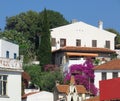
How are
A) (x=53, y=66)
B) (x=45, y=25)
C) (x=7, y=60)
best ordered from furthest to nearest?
(x=45, y=25) → (x=53, y=66) → (x=7, y=60)

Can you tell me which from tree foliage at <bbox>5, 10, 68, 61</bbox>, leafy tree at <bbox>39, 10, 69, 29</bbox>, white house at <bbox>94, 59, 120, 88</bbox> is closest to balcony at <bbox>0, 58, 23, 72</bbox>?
white house at <bbox>94, 59, 120, 88</bbox>

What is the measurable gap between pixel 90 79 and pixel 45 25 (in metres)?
18.9

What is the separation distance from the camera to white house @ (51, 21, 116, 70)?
4011 inches

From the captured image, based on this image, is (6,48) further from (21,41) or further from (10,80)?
(21,41)

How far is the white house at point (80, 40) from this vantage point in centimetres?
10188

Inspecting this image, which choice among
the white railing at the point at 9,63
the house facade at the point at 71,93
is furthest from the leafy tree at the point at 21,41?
the white railing at the point at 9,63

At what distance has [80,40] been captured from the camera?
355ft

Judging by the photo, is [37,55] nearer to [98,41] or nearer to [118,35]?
[98,41]

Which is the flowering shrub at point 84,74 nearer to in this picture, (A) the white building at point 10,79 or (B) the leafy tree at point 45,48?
(B) the leafy tree at point 45,48

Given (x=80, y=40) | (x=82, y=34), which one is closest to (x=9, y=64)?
(x=80, y=40)

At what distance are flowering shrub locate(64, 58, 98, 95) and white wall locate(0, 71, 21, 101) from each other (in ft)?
83.9

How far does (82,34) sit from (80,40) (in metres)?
1.17

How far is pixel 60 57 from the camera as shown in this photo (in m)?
101

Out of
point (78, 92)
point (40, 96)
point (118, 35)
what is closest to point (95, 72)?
point (78, 92)
